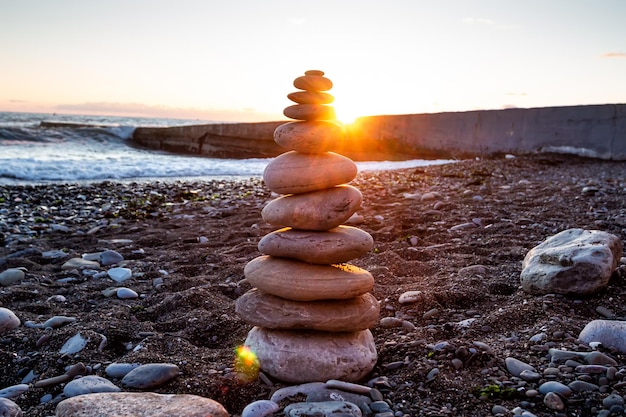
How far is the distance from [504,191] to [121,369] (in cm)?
636

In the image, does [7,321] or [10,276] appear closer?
[7,321]

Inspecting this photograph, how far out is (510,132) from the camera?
1315 cm

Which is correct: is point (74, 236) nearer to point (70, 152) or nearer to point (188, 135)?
point (70, 152)

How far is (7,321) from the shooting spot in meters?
3.34

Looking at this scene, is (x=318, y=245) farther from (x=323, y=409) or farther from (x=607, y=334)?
(x=607, y=334)

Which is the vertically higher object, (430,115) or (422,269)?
(430,115)

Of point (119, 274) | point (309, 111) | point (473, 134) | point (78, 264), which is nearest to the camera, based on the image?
point (309, 111)

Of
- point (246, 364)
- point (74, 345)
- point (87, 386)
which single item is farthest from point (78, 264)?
point (246, 364)

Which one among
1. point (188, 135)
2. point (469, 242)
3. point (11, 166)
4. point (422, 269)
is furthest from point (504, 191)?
point (188, 135)

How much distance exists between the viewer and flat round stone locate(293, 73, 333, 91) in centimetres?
290

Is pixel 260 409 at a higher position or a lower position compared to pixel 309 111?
lower

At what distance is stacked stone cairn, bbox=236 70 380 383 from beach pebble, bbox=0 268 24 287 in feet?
7.99

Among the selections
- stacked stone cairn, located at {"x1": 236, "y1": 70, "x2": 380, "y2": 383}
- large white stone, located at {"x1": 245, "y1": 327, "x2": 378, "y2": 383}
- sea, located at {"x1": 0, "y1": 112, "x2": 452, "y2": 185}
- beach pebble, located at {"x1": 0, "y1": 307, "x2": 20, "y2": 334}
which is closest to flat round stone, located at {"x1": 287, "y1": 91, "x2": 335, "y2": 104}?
stacked stone cairn, located at {"x1": 236, "y1": 70, "x2": 380, "y2": 383}

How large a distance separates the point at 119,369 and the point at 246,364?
0.62 meters
